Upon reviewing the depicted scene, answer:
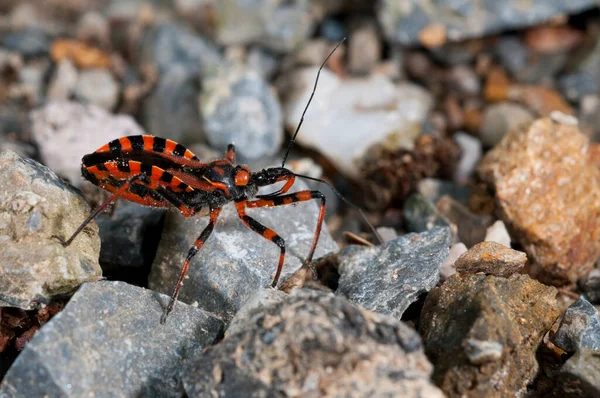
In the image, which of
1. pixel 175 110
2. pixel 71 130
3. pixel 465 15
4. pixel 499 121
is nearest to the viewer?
pixel 71 130

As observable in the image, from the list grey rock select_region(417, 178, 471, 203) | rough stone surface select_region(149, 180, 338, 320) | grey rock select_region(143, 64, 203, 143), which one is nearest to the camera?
rough stone surface select_region(149, 180, 338, 320)

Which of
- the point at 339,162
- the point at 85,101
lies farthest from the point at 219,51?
the point at 339,162

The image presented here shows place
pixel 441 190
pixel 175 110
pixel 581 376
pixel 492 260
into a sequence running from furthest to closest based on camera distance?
pixel 175 110 → pixel 441 190 → pixel 492 260 → pixel 581 376

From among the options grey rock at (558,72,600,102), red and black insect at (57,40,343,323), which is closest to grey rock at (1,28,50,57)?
red and black insect at (57,40,343,323)

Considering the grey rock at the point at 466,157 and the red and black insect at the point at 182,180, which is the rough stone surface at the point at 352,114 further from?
the red and black insect at the point at 182,180

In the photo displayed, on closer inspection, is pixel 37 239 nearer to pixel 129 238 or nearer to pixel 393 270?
pixel 129 238

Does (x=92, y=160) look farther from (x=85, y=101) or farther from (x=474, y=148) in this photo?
(x=474, y=148)

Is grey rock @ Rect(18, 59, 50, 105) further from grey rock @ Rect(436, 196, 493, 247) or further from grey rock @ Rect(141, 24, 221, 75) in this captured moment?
grey rock @ Rect(436, 196, 493, 247)

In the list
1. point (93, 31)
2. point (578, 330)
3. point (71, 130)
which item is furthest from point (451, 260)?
point (93, 31)
